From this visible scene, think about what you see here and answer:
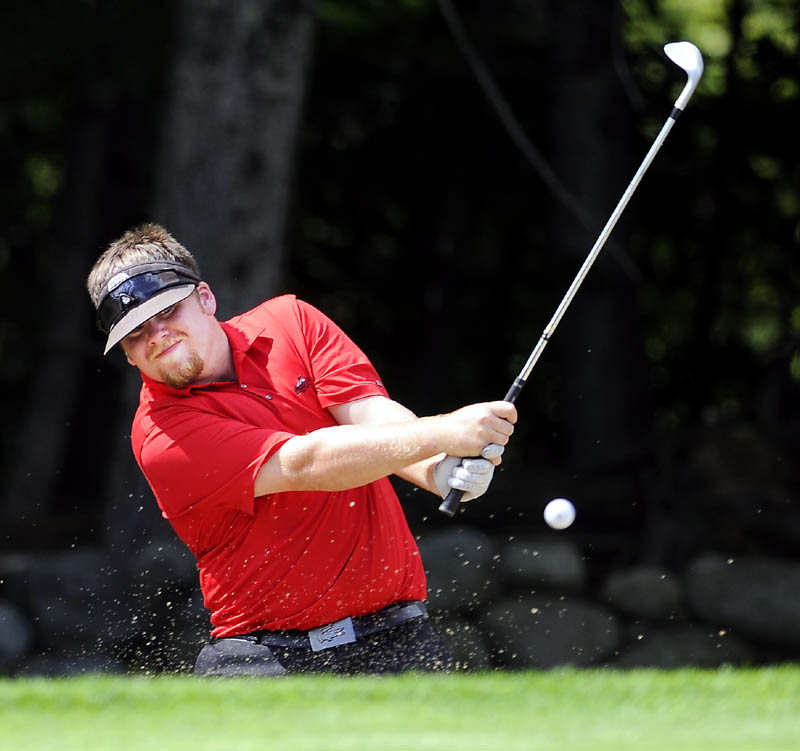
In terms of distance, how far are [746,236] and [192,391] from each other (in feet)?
21.0

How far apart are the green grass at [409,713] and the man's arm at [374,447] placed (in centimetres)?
48

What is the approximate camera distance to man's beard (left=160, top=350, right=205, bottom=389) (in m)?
3.61

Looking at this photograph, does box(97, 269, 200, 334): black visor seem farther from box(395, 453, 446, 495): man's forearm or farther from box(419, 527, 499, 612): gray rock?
box(419, 527, 499, 612): gray rock

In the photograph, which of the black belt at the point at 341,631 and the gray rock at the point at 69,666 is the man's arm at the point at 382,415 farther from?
the gray rock at the point at 69,666

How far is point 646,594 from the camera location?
291 inches

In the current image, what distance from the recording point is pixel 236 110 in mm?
7176

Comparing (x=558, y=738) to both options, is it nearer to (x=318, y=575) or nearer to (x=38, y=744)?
(x=38, y=744)

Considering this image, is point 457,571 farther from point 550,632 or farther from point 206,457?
point 206,457

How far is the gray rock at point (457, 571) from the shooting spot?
23.9ft

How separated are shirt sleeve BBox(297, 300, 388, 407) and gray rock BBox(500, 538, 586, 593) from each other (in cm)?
396

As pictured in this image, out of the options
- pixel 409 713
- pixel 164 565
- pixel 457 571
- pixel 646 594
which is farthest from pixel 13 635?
pixel 409 713

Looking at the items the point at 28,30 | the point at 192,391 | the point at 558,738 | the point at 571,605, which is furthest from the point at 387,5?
the point at 558,738

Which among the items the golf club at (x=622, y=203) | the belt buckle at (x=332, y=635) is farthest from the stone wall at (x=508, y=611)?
the golf club at (x=622, y=203)

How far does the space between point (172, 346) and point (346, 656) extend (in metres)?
0.87
